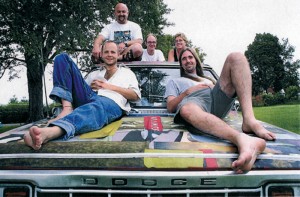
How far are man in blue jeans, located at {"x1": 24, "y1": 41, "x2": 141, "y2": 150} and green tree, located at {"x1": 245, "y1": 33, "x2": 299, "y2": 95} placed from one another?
4409 centimetres

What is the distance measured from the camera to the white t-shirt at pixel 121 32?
5145mm

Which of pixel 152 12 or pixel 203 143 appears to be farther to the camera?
pixel 152 12

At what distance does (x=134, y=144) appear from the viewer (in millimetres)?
1983

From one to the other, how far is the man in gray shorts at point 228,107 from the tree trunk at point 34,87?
13.0m

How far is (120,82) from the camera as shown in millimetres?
3410

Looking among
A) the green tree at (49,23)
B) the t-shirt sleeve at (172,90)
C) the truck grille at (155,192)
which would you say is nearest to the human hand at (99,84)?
the t-shirt sleeve at (172,90)

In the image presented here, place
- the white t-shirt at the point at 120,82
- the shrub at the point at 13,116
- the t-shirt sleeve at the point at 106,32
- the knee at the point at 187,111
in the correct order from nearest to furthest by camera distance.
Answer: the knee at the point at 187,111 < the white t-shirt at the point at 120,82 < the t-shirt sleeve at the point at 106,32 < the shrub at the point at 13,116

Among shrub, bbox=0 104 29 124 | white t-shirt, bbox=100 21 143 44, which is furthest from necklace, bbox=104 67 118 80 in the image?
shrub, bbox=0 104 29 124

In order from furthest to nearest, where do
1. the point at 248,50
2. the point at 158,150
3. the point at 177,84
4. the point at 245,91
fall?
the point at 248,50
the point at 177,84
the point at 245,91
the point at 158,150

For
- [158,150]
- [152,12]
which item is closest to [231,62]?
[158,150]

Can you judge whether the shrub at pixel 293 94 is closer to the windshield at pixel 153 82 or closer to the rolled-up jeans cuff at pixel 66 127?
the windshield at pixel 153 82

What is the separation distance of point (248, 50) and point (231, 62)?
174ft

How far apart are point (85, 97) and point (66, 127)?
74 cm

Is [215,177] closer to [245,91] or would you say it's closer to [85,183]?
[85,183]
